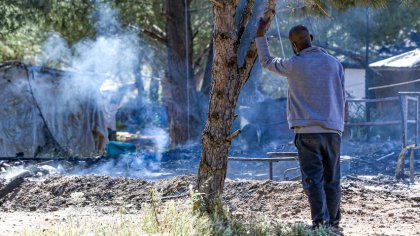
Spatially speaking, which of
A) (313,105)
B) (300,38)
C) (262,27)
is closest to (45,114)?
(262,27)

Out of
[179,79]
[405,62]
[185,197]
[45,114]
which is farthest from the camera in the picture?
[405,62]

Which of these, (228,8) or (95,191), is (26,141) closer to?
(95,191)

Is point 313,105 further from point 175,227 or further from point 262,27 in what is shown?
point 175,227

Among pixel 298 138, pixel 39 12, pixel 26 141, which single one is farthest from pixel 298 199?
pixel 39 12

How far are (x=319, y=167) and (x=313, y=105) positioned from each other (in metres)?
0.49

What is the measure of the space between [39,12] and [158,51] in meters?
11.4

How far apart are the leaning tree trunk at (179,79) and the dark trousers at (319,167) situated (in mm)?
13896

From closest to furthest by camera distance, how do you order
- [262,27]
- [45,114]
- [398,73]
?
[262,27] → [45,114] → [398,73]

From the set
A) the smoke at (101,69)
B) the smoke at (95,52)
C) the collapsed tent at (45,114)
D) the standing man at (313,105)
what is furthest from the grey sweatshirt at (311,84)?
the smoke at (95,52)

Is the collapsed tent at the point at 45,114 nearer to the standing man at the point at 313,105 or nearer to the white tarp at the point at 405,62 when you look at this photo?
the white tarp at the point at 405,62

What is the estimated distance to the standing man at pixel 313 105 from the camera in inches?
221

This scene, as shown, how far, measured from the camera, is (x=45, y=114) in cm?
1872

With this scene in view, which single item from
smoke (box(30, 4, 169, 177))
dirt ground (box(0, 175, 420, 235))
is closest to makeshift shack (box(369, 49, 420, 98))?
smoke (box(30, 4, 169, 177))

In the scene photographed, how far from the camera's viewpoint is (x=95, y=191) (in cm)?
906
